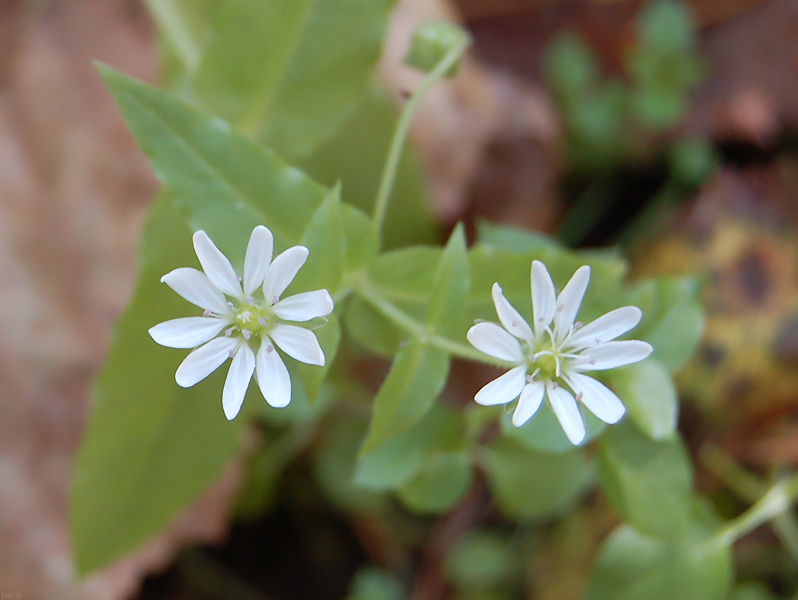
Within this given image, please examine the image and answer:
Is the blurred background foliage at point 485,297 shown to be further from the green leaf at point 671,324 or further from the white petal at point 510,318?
the white petal at point 510,318

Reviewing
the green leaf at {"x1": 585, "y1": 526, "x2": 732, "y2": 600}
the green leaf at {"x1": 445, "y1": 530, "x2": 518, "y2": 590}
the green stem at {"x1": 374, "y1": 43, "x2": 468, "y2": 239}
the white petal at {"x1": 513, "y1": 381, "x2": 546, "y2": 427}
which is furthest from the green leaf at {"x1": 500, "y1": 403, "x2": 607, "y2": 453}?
the green leaf at {"x1": 445, "y1": 530, "x2": 518, "y2": 590}

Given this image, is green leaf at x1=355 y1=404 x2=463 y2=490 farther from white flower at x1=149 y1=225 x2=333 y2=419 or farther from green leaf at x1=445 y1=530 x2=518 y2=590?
green leaf at x1=445 y1=530 x2=518 y2=590

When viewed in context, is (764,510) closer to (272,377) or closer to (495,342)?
(495,342)

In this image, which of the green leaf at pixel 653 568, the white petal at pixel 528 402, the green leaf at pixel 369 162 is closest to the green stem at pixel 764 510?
the green leaf at pixel 653 568

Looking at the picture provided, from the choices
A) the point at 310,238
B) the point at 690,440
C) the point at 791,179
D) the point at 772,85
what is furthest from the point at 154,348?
the point at 772,85

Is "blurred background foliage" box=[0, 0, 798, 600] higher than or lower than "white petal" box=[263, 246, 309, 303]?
higher

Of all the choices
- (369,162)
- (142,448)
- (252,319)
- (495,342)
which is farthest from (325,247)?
(369,162)

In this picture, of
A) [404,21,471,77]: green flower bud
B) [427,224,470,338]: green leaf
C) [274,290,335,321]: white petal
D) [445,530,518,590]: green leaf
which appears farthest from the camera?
[445,530,518,590]: green leaf
